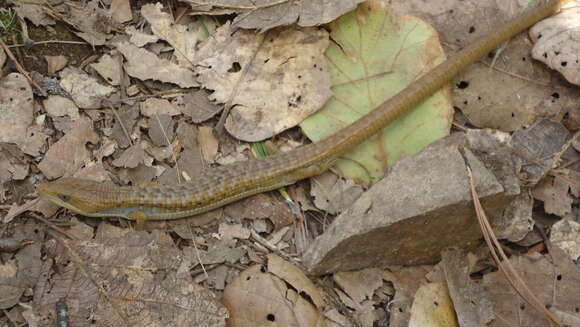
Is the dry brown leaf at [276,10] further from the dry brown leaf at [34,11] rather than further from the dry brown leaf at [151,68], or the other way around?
the dry brown leaf at [34,11]

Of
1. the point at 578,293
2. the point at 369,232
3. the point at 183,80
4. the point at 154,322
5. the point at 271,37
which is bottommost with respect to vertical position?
the point at 154,322

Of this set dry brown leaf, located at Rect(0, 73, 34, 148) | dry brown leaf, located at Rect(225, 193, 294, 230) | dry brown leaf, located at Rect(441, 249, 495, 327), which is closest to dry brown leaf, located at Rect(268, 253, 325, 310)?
dry brown leaf, located at Rect(225, 193, 294, 230)

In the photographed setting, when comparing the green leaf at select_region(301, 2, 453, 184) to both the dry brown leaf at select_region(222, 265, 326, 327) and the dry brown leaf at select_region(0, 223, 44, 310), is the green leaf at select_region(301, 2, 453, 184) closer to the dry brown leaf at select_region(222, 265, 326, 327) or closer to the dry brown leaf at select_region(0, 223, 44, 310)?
the dry brown leaf at select_region(222, 265, 326, 327)

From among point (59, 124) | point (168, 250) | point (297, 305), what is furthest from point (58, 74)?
point (297, 305)

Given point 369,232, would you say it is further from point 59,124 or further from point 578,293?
point 59,124

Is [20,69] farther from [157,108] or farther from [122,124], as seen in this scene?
[157,108]
